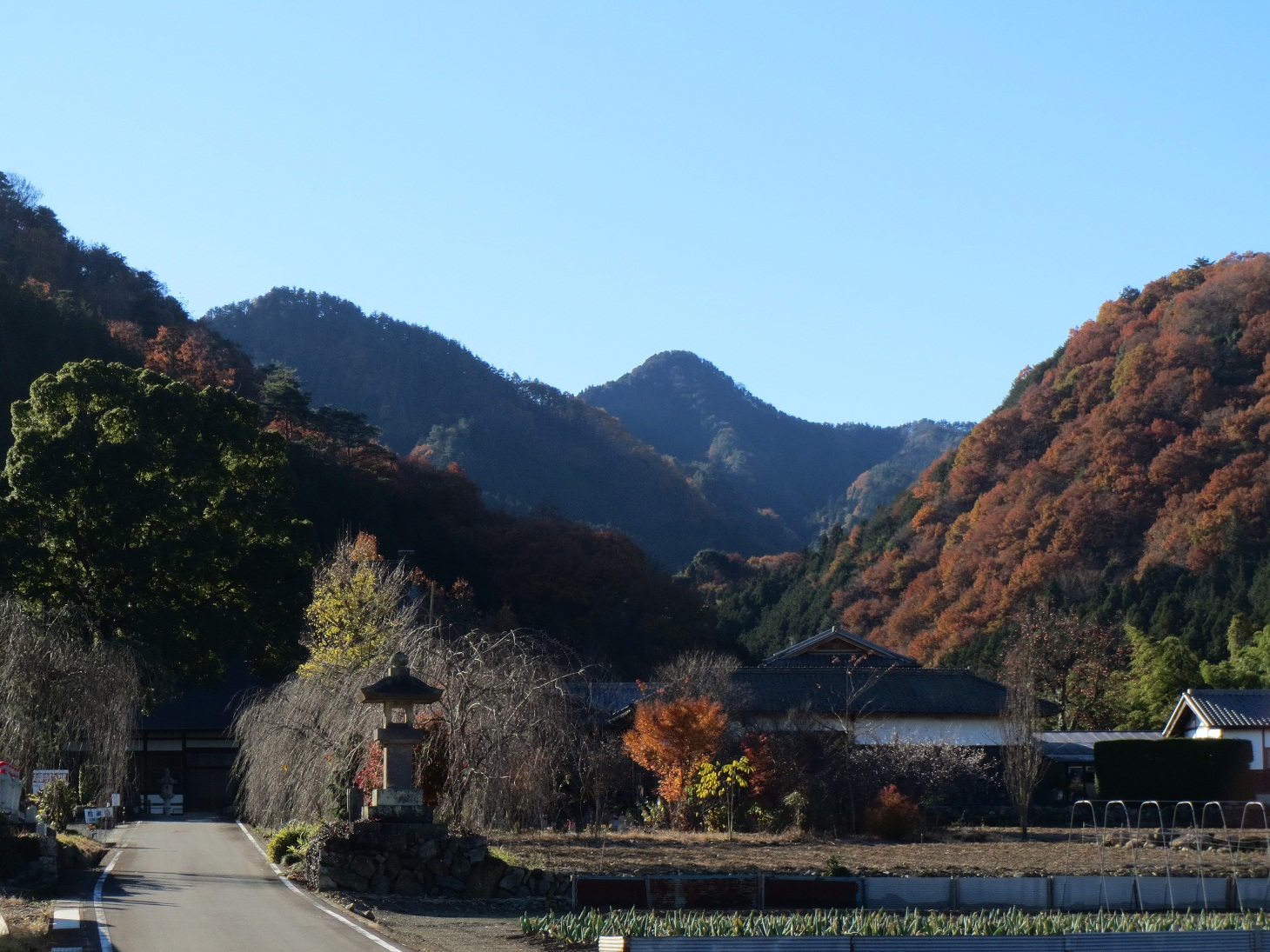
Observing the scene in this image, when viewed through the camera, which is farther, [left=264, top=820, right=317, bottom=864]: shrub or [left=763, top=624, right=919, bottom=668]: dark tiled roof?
[left=763, top=624, right=919, bottom=668]: dark tiled roof

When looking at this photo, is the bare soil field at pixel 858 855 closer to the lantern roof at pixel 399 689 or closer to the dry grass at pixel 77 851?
the lantern roof at pixel 399 689

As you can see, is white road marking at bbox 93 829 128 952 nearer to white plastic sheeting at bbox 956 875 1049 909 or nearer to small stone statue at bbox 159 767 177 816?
white plastic sheeting at bbox 956 875 1049 909

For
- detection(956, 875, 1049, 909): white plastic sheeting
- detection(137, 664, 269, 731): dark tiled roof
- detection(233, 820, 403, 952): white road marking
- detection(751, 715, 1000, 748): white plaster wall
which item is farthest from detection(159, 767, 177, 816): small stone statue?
detection(956, 875, 1049, 909): white plastic sheeting

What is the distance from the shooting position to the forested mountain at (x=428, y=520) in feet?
173

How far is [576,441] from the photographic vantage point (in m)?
96.1

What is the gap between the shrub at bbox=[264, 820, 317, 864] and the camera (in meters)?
21.8

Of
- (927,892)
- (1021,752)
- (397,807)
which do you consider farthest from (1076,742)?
(397,807)

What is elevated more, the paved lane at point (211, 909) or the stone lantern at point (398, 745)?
the stone lantern at point (398, 745)

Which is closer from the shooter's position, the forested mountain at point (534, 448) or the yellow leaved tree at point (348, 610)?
the yellow leaved tree at point (348, 610)

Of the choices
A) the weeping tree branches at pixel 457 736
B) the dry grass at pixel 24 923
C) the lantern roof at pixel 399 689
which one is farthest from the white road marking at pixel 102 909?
the lantern roof at pixel 399 689

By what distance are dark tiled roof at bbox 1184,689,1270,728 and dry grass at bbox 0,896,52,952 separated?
99.3ft

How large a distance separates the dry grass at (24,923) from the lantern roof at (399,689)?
189 inches

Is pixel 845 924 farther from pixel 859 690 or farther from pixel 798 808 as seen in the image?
pixel 859 690

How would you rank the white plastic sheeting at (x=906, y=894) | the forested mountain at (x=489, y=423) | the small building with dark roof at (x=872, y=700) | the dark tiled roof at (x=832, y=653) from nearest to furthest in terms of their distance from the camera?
1. the white plastic sheeting at (x=906, y=894)
2. the small building with dark roof at (x=872, y=700)
3. the dark tiled roof at (x=832, y=653)
4. the forested mountain at (x=489, y=423)
